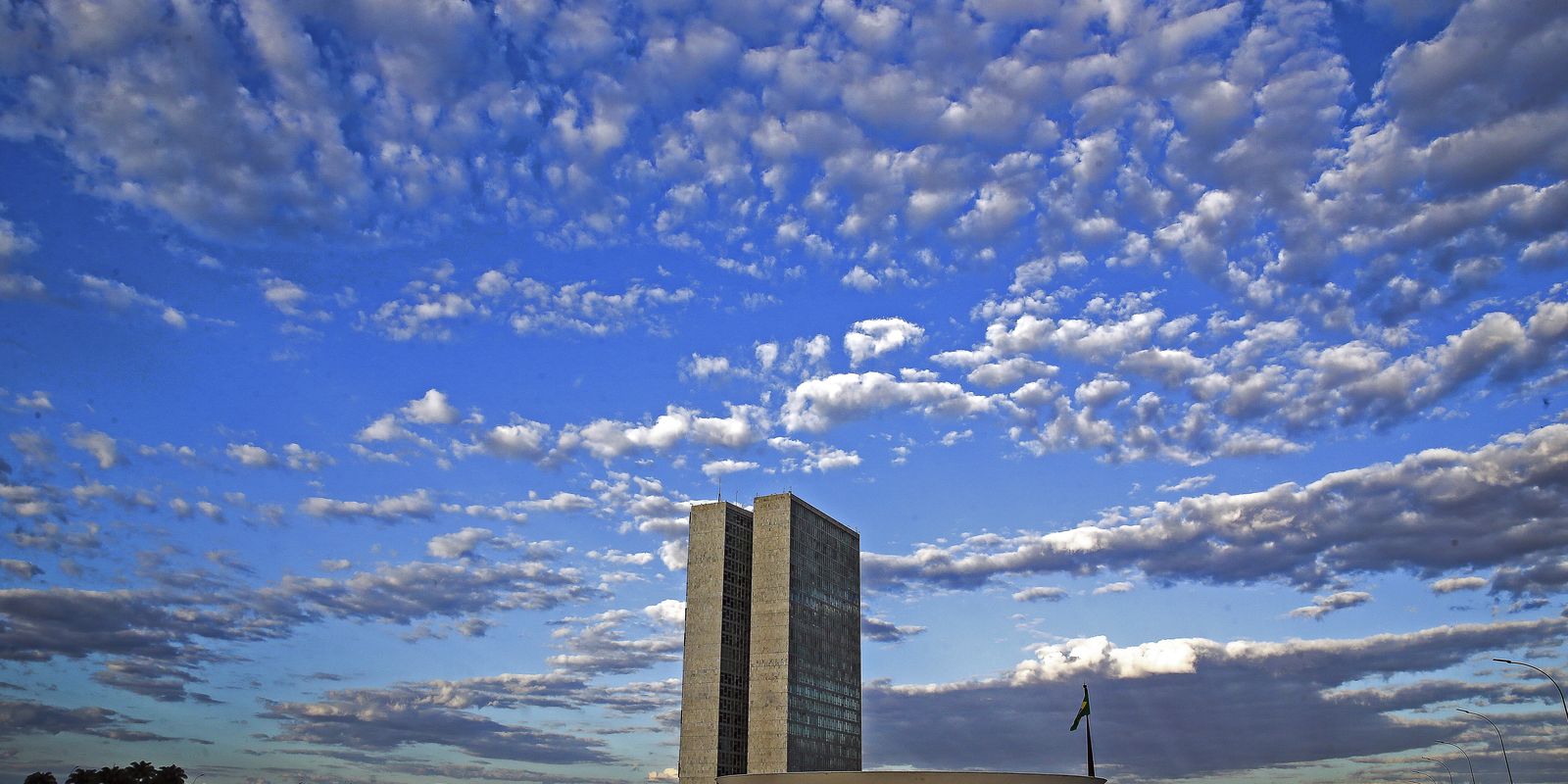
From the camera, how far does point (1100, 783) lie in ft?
582

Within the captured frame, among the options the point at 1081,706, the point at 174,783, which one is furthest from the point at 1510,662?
the point at 174,783

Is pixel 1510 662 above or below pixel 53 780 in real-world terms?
above

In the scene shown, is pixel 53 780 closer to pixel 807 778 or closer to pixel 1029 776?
pixel 807 778

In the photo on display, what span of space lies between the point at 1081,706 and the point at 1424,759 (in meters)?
50.7

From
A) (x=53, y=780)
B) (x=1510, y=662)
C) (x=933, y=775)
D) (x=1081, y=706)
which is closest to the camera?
(x=1510, y=662)

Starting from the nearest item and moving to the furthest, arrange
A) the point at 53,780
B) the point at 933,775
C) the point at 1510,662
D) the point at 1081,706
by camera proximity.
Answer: the point at 1510,662 < the point at 1081,706 < the point at 933,775 < the point at 53,780

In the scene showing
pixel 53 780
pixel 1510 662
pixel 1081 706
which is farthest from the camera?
pixel 53 780

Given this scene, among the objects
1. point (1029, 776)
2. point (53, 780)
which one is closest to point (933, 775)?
point (1029, 776)

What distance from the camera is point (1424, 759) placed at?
15938cm

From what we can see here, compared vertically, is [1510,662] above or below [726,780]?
above

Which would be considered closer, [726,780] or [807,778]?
[807,778]

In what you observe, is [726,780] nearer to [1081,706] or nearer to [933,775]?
[933,775]

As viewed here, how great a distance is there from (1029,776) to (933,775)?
44.7ft

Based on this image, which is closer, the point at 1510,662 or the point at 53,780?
the point at 1510,662
